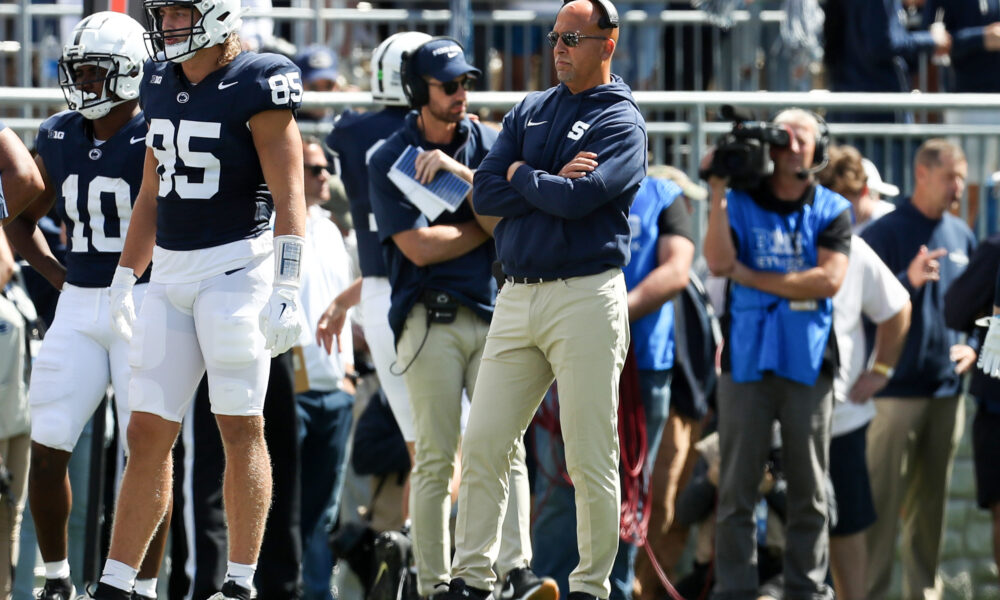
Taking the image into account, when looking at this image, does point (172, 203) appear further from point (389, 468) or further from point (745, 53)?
point (745, 53)

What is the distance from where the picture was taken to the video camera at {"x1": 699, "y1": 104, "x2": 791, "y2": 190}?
290 inches

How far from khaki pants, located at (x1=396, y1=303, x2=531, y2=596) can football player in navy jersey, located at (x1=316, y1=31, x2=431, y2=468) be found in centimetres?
32

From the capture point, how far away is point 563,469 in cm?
751

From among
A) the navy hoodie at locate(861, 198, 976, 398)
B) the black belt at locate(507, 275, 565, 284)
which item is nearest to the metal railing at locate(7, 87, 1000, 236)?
the navy hoodie at locate(861, 198, 976, 398)

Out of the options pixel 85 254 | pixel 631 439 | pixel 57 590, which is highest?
pixel 85 254

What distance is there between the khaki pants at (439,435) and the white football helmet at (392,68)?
1095mm

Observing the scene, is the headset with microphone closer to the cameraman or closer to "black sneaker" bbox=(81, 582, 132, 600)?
the cameraman

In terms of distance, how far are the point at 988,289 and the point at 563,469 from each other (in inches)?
84.5

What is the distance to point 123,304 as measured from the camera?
5.91 m

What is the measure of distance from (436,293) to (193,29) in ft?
5.11

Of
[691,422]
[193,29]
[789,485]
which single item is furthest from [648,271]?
[193,29]

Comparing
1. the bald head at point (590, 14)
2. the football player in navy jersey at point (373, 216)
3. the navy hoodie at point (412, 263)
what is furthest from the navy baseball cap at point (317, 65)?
the bald head at point (590, 14)

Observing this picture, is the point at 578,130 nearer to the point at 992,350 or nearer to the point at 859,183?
the point at 992,350

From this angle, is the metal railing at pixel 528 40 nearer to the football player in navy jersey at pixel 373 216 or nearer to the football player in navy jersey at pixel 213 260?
the football player in navy jersey at pixel 373 216
